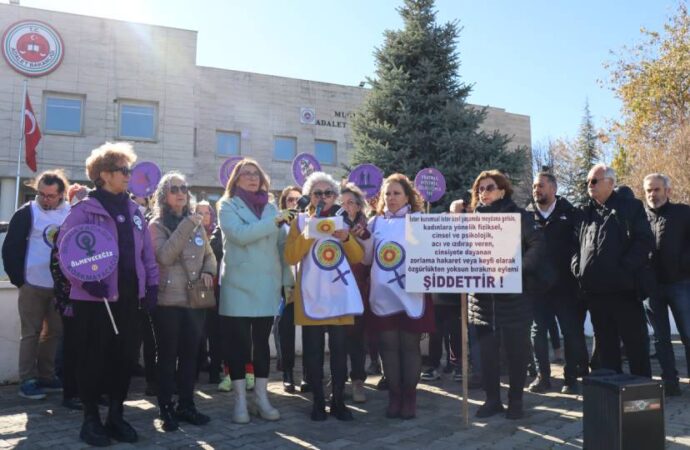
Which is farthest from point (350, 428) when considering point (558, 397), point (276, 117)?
point (276, 117)

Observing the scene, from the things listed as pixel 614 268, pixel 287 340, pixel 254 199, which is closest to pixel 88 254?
pixel 254 199

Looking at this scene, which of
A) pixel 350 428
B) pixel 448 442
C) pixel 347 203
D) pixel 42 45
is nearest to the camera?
pixel 448 442

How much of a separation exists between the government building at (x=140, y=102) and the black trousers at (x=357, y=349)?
19.5 m

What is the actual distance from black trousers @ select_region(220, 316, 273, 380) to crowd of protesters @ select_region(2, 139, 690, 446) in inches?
0.4

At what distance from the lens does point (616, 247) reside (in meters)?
5.24

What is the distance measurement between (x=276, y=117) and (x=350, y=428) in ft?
85.8

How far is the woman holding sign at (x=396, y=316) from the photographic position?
16.0ft

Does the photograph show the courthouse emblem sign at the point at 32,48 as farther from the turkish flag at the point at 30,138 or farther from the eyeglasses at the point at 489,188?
the eyeglasses at the point at 489,188

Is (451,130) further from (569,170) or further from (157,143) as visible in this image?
(569,170)

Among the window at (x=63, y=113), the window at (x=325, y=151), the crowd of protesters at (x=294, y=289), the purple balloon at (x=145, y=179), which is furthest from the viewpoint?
the window at (x=325, y=151)

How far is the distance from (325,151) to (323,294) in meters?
26.4

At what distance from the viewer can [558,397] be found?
5602 mm

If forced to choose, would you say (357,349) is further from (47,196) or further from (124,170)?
(47,196)

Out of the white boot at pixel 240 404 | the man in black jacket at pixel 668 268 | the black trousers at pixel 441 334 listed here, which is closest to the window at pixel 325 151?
the black trousers at pixel 441 334
